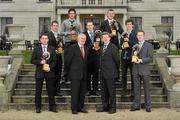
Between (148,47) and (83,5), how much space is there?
1277 inches

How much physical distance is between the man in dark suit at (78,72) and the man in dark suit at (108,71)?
1.48 feet

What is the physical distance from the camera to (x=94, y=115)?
12562mm

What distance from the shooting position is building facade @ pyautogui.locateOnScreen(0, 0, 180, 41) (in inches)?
1797

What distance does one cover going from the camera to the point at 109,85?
12852 millimetres

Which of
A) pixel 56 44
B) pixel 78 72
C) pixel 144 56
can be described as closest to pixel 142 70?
pixel 144 56

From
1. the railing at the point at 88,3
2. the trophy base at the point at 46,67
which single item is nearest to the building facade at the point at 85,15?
the railing at the point at 88,3

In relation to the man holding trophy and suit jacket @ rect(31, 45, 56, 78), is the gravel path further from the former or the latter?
the man holding trophy

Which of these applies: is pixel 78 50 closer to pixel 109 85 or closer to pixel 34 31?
pixel 109 85

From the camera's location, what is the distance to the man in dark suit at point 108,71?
1284 cm

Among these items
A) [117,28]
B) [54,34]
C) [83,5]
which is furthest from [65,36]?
[83,5]

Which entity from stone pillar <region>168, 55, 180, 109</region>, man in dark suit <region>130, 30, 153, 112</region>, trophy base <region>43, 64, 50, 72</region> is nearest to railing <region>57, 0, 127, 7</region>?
stone pillar <region>168, 55, 180, 109</region>

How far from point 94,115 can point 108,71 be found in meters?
1.10

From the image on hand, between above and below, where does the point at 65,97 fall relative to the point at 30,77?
below

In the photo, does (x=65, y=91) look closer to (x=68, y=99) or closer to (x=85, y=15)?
(x=68, y=99)
